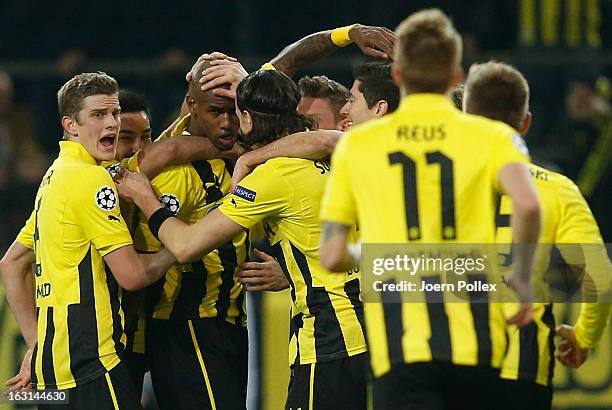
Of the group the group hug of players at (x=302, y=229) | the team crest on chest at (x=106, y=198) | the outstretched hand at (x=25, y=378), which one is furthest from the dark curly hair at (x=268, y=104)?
the outstretched hand at (x=25, y=378)

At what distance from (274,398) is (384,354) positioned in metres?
4.39

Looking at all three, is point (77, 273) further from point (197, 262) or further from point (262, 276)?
point (262, 276)

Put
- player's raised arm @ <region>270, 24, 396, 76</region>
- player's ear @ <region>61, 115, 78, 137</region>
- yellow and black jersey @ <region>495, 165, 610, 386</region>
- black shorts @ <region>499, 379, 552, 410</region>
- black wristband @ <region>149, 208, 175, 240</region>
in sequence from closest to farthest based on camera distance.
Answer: black shorts @ <region>499, 379, 552, 410</region>
yellow and black jersey @ <region>495, 165, 610, 386</region>
black wristband @ <region>149, 208, 175, 240</region>
player's ear @ <region>61, 115, 78, 137</region>
player's raised arm @ <region>270, 24, 396, 76</region>

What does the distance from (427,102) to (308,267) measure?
1602 mm

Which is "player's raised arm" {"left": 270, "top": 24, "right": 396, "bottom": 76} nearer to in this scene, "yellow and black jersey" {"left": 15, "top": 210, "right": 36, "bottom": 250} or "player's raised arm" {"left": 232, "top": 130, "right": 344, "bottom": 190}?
"player's raised arm" {"left": 232, "top": 130, "right": 344, "bottom": 190}

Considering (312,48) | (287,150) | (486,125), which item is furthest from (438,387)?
(312,48)

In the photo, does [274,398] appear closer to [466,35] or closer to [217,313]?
[217,313]

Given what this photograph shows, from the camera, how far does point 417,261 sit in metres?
4.38

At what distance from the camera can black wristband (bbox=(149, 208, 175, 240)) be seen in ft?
18.1

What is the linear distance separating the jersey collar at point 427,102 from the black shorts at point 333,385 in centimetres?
173

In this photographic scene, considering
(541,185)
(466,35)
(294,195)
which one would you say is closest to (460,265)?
(541,185)

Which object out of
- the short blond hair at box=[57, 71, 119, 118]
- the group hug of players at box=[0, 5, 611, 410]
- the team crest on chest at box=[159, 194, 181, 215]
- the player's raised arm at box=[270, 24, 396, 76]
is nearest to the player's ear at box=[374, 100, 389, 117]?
the group hug of players at box=[0, 5, 611, 410]

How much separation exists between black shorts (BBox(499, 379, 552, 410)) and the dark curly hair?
68.5 inches

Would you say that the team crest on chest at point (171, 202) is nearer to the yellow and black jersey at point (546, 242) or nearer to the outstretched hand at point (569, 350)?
the yellow and black jersey at point (546, 242)
